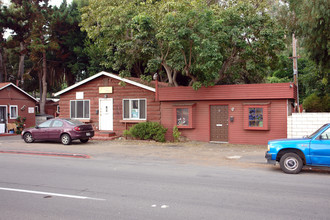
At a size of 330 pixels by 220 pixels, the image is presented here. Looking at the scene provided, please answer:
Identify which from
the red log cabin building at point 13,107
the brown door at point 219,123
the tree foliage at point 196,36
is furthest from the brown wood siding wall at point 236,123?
→ the red log cabin building at point 13,107

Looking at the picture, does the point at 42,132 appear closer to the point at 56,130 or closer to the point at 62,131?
the point at 56,130

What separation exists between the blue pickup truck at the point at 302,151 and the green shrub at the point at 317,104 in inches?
567

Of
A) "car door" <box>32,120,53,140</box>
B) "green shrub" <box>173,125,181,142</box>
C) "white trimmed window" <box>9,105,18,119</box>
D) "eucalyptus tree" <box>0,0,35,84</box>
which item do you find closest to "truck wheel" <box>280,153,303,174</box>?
"green shrub" <box>173,125,181,142</box>

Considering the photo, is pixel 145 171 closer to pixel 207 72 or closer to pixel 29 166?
pixel 29 166

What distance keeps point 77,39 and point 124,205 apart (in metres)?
32.3

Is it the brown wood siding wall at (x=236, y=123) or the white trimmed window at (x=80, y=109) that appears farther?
the white trimmed window at (x=80, y=109)

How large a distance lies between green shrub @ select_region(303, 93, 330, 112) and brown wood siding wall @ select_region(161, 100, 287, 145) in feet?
25.9

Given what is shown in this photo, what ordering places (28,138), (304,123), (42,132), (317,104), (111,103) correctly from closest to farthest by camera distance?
(304,123) < (42,132) < (28,138) < (111,103) < (317,104)

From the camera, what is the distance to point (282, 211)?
19.1 ft

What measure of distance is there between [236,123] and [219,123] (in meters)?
0.98

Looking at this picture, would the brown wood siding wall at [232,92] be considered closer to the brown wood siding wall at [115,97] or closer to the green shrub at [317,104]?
the brown wood siding wall at [115,97]

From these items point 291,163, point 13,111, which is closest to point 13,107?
point 13,111

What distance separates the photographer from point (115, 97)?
2050 cm

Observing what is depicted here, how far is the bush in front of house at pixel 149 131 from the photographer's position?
1866 centimetres
